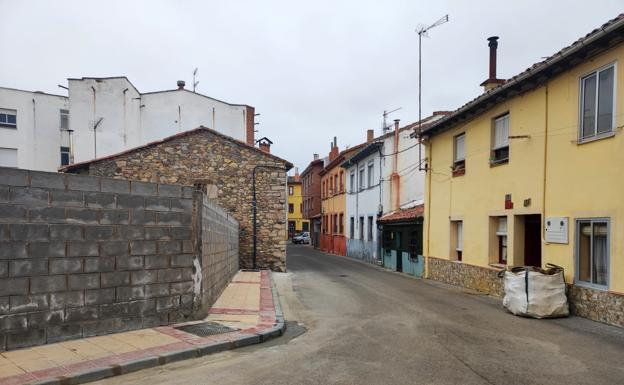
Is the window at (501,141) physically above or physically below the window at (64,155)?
below

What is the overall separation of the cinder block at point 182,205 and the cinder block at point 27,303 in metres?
2.44

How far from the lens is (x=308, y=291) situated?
554 inches

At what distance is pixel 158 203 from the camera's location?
26.2ft

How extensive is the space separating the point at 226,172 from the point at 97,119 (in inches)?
530

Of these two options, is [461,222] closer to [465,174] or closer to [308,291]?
[465,174]

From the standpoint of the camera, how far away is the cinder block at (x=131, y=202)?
740 cm

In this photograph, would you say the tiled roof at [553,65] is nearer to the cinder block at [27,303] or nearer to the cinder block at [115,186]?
the cinder block at [115,186]

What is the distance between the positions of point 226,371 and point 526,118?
31.1 feet

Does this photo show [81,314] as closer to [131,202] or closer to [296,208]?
[131,202]

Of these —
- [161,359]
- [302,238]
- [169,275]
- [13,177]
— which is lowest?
[302,238]

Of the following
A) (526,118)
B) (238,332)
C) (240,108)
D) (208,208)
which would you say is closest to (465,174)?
(526,118)

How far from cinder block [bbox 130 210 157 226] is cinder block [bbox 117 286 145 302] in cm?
100

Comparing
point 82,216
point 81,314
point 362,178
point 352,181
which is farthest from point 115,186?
point 352,181

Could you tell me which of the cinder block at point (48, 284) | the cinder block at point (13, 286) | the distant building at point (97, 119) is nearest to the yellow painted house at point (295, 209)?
the distant building at point (97, 119)
